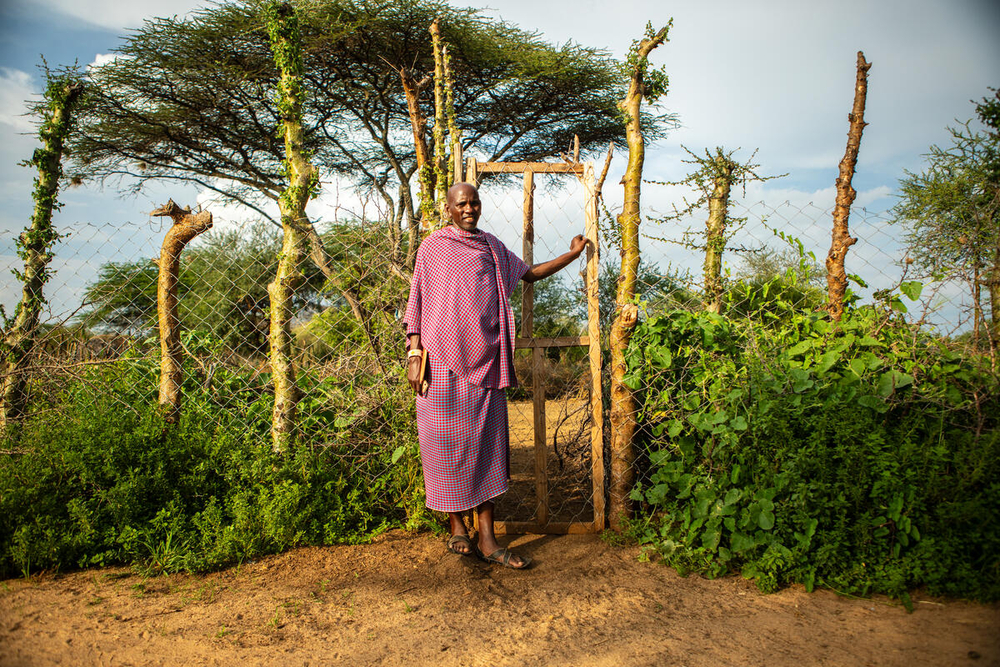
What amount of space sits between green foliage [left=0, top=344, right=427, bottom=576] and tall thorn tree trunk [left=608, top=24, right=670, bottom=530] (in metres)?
1.13

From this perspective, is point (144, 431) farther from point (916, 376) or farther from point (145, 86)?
point (145, 86)

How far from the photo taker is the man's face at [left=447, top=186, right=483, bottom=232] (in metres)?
3.27

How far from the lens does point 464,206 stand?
10.8 ft

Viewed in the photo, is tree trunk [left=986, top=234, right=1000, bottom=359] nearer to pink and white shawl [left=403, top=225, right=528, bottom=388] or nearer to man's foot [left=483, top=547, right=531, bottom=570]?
pink and white shawl [left=403, top=225, right=528, bottom=388]

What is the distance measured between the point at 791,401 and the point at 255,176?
13.9 m

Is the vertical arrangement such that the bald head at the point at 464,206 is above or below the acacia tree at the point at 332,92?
below

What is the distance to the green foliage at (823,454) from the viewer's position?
2.66 metres

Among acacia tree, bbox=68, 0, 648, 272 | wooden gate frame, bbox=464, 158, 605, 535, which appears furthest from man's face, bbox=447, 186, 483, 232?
acacia tree, bbox=68, 0, 648, 272

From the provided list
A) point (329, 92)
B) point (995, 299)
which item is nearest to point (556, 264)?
point (995, 299)

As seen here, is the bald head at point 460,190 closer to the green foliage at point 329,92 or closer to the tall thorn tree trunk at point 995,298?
the tall thorn tree trunk at point 995,298

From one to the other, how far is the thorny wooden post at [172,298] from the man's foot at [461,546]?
1822mm

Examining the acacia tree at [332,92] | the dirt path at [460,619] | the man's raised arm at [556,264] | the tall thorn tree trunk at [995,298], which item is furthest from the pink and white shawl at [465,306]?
the acacia tree at [332,92]

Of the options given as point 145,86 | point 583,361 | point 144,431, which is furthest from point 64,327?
point 145,86

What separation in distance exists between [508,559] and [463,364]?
1020mm
